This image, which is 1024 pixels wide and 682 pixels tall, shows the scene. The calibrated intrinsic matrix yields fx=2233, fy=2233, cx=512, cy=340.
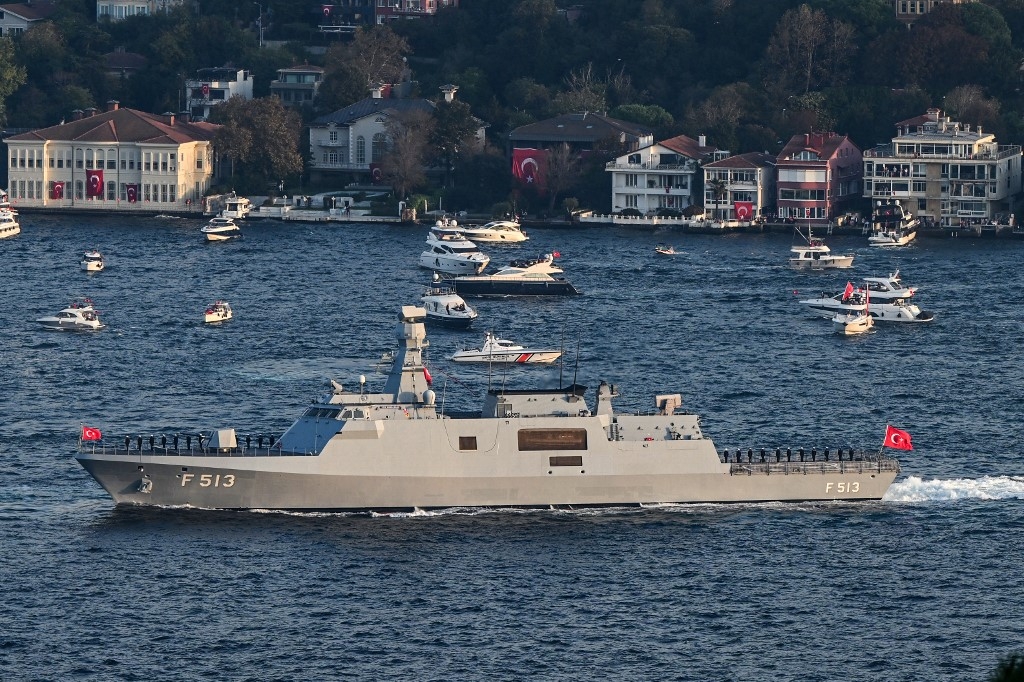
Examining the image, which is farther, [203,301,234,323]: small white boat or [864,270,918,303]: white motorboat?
[864,270,918,303]: white motorboat

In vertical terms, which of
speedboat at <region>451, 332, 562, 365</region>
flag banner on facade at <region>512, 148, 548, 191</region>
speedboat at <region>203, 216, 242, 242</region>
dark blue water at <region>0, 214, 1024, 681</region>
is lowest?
dark blue water at <region>0, 214, 1024, 681</region>

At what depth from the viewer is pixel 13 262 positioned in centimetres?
14875

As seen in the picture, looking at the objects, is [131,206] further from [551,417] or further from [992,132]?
[551,417]

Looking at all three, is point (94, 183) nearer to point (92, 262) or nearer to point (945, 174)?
point (92, 262)

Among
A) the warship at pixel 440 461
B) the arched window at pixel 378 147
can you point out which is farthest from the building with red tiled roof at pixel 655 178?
the warship at pixel 440 461

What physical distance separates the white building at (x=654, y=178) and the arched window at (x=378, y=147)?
23.2 m

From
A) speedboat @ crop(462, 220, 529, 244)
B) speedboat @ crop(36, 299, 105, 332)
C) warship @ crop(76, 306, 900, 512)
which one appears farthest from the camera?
speedboat @ crop(462, 220, 529, 244)

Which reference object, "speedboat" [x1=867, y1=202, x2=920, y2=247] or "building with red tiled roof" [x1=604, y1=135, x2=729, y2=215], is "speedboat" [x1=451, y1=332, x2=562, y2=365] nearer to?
"speedboat" [x1=867, y1=202, x2=920, y2=247]

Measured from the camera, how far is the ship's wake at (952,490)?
7712 cm

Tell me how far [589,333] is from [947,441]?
1330 inches

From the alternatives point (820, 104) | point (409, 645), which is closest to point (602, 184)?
point (820, 104)

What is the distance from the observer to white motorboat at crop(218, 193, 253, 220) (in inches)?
6909

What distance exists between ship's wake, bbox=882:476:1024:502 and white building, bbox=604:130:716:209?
100284 millimetres

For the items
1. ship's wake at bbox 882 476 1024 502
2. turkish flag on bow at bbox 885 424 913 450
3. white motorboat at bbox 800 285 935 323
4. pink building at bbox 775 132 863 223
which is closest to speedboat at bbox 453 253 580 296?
white motorboat at bbox 800 285 935 323
